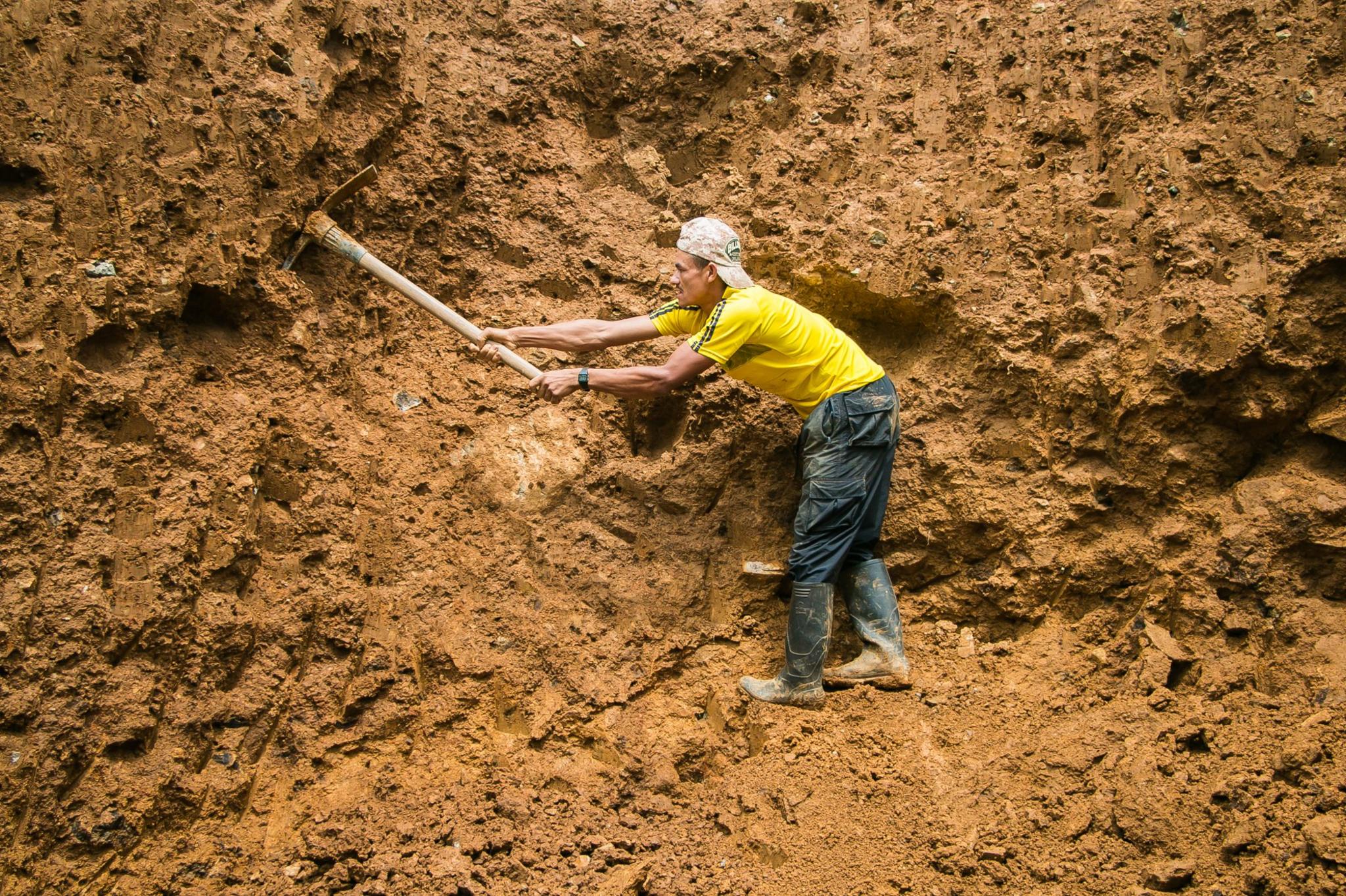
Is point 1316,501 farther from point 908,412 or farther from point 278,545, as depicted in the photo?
point 278,545

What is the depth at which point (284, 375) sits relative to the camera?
3.66m

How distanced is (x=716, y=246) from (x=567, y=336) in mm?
681

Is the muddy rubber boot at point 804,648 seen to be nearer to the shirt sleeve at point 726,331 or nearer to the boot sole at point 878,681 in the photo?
the boot sole at point 878,681

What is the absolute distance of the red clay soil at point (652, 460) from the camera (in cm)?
304

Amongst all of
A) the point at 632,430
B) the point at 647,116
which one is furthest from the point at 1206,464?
the point at 647,116

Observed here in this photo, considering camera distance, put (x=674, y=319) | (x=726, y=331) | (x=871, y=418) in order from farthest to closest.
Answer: (x=674, y=319) → (x=871, y=418) → (x=726, y=331)

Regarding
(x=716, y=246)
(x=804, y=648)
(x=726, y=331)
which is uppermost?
(x=716, y=246)

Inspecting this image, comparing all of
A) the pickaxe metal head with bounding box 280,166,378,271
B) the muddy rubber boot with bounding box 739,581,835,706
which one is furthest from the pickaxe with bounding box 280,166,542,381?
the muddy rubber boot with bounding box 739,581,835,706

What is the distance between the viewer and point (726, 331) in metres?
3.50

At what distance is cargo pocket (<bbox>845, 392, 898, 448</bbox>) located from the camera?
142 inches

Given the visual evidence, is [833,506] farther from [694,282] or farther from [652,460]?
[694,282]

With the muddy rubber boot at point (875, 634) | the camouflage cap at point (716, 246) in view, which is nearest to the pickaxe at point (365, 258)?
the camouflage cap at point (716, 246)

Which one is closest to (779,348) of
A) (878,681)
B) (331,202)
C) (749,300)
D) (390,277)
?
(749,300)

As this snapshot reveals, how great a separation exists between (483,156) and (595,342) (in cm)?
115
